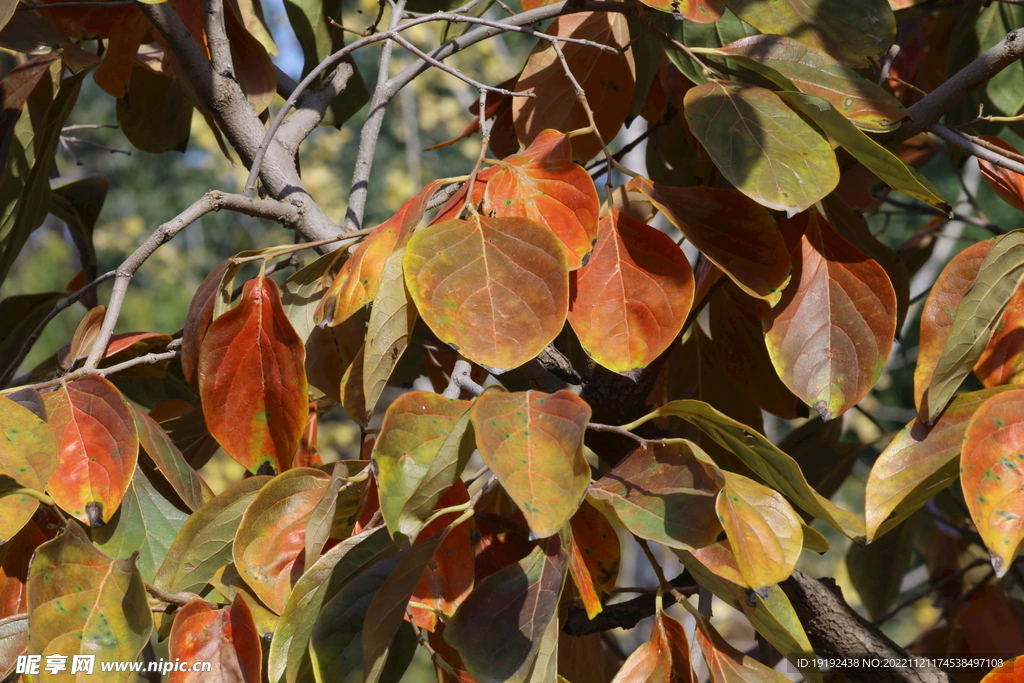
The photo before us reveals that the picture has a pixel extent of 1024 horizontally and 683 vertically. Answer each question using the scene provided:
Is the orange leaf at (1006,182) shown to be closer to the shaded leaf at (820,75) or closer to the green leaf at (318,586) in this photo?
the shaded leaf at (820,75)

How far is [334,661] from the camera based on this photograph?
45 centimetres

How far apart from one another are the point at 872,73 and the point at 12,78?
2.95 ft

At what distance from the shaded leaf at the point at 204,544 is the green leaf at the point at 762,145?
402mm

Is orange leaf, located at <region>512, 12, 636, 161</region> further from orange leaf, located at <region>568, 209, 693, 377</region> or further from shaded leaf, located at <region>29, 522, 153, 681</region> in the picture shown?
shaded leaf, located at <region>29, 522, 153, 681</region>

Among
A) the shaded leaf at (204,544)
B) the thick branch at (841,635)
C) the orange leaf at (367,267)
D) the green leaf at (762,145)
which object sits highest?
the green leaf at (762,145)

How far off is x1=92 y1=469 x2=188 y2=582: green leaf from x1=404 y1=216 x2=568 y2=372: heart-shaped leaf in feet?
0.95

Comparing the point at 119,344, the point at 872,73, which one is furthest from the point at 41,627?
the point at 872,73

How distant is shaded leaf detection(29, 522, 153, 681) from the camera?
1.49 feet

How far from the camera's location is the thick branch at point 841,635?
75 cm

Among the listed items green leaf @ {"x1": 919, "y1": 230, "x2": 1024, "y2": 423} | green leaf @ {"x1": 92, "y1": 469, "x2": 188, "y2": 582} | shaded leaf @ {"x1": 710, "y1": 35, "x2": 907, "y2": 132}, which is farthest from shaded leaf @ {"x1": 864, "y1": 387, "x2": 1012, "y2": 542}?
green leaf @ {"x1": 92, "y1": 469, "x2": 188, "y2": 582}

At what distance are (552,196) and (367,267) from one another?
143 mm

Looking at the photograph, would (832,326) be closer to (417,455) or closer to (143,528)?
(417,455)

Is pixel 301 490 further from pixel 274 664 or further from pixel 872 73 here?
pixel 872 73

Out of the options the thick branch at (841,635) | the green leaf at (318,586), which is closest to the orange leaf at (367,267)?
the green leaf at (318,586)
